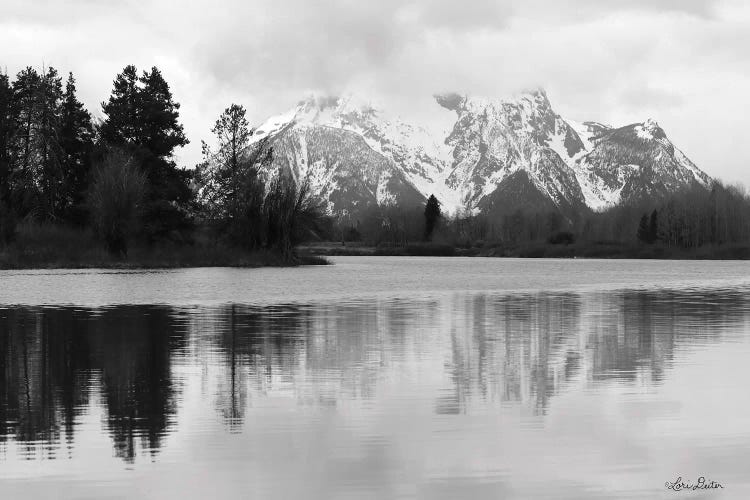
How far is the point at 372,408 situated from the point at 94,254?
79.3 m

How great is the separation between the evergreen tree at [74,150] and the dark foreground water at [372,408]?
228 feet

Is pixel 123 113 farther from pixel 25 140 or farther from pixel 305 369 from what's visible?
pixel 305 369

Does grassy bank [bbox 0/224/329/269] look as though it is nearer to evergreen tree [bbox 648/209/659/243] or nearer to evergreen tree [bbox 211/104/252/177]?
evergreen tree [bbox 211/104/252/177]

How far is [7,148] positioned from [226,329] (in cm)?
7596

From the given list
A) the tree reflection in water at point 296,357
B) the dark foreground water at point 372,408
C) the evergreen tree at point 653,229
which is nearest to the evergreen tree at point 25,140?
the tree reflection in water at point 296,357

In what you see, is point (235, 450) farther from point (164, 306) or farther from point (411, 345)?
point (164, 306)

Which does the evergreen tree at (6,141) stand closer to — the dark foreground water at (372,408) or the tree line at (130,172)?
the tree line at (130,172)

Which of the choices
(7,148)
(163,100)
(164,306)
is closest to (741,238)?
(163,100)

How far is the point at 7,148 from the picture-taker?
317 ft

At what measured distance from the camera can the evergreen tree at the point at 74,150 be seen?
98.6 m

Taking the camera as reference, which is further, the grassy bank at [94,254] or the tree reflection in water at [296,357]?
the grassy bank at [94,254]
